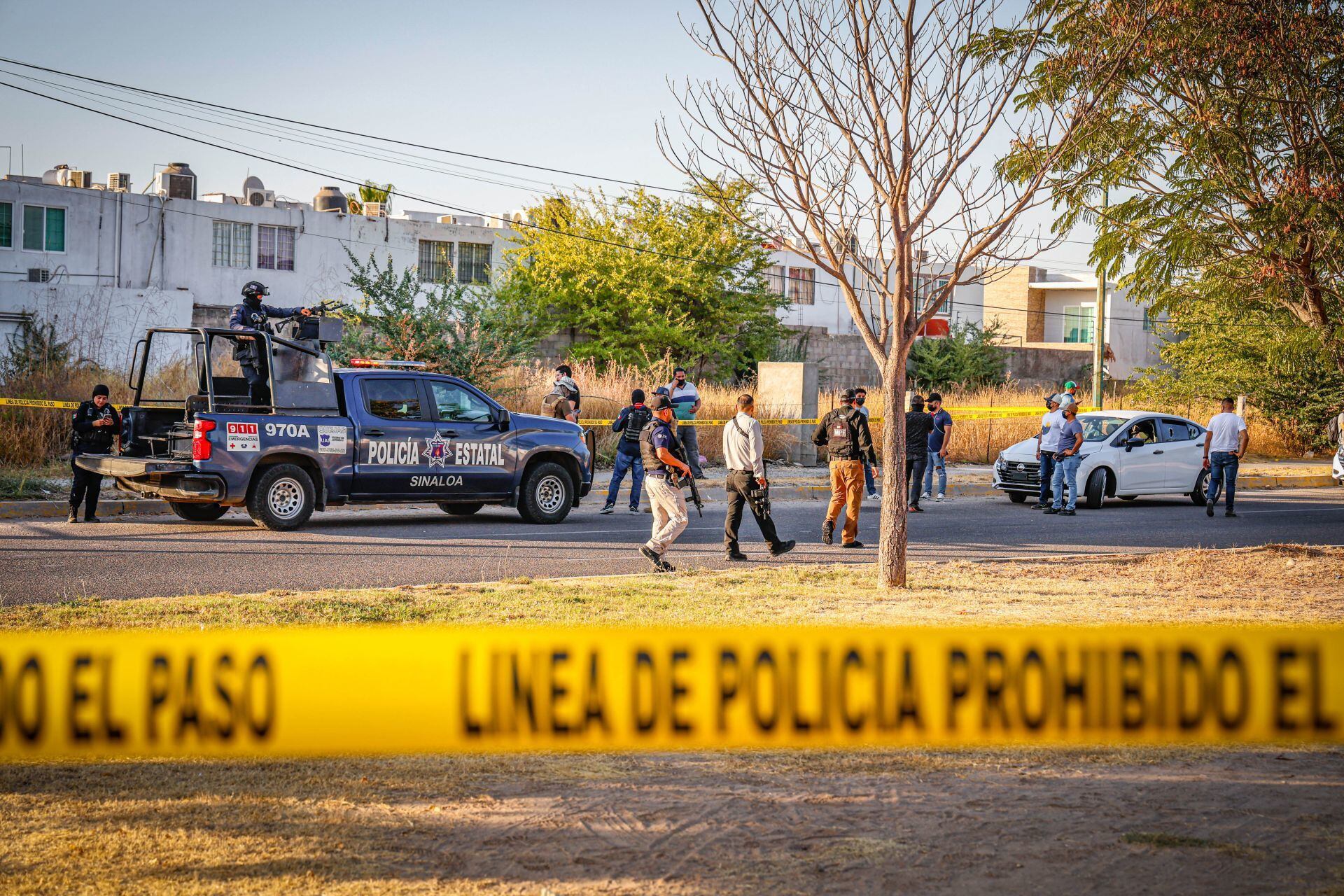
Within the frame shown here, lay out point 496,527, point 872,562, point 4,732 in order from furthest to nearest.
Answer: point 496,527 < point 872,562 < point 4,732

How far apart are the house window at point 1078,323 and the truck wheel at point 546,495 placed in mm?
54894

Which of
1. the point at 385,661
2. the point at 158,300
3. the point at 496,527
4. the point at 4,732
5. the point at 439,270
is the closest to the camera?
the point at 4,732

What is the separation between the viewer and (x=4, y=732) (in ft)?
15.6

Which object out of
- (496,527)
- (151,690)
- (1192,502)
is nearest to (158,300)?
(496,527)

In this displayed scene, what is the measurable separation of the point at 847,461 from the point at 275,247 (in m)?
30.8

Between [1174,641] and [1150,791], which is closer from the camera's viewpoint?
[1150,791]

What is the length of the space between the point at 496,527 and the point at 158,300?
24.5 m

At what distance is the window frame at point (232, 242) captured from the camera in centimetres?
3906

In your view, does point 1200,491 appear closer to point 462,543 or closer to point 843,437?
point 843,437

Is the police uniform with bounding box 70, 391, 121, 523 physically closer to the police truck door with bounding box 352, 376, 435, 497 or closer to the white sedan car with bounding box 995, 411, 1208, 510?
the police truck door with bounding box 352, 376, 435, 497

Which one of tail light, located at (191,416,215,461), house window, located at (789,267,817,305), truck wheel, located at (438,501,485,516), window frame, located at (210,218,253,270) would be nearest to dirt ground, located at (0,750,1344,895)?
tail light, located at (191,416,215,461)

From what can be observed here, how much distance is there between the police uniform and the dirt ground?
33.0 ft

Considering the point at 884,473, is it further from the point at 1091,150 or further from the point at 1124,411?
the point at 1124,411

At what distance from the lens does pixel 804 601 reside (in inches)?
380
